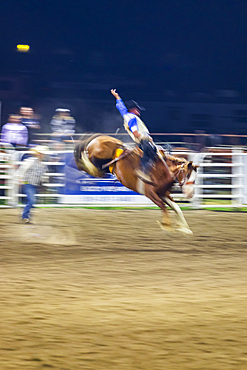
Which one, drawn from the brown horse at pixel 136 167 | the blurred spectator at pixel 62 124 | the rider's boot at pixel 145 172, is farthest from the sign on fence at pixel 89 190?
the rider's boot at pixel 145 172

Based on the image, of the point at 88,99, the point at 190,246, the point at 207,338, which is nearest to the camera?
the point at 207,338

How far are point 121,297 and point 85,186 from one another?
19.9 feet

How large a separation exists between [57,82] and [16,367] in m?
19.6

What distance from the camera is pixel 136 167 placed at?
7.47m

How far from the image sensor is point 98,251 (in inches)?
264

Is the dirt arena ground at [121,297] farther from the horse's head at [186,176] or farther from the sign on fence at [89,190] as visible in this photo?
the sign on fence at [89,190]

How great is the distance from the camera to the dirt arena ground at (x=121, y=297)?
3.02 meters

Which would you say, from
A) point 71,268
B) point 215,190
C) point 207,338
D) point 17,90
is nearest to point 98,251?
point 71,268

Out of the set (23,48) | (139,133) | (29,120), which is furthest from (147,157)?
(23,48)

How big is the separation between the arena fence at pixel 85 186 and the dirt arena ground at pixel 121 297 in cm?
182

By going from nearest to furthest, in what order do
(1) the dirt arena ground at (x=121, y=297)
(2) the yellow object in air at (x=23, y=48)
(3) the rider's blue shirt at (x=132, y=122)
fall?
(1) the dirt arena ground at (x=121, y=297) < (3) the rider's blue shirt at (x=132, y=122) < (2) the yellow object in air at (x=23, y=48)

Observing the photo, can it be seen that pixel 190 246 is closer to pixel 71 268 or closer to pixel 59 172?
pixel 71 268

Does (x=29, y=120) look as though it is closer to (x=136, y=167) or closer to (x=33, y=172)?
(x=33, y=172)

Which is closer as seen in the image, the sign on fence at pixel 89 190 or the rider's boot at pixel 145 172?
the rider's boot at pixel 145 172
